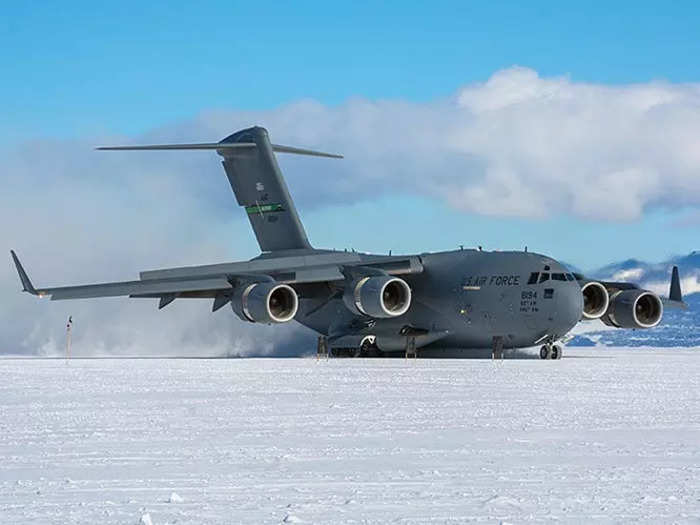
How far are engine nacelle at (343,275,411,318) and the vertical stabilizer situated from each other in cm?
562

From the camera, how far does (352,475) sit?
22.1ft

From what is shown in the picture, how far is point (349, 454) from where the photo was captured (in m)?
7.72

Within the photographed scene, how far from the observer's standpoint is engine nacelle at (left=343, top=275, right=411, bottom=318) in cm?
2664

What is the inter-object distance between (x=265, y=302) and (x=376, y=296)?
8.47ft

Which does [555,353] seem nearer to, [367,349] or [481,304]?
[481,304]

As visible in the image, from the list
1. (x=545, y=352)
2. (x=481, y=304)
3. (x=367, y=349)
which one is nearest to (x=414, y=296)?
Result: (x=367, y=349)

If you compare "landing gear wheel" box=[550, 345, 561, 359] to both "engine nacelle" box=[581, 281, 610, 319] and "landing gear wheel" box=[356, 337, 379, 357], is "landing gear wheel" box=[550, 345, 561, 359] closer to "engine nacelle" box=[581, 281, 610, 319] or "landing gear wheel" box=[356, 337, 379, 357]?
"engine nacelle" box=[581, 281, 610, 319]

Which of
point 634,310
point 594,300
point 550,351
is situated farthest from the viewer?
point 594,300

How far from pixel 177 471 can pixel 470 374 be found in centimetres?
1197

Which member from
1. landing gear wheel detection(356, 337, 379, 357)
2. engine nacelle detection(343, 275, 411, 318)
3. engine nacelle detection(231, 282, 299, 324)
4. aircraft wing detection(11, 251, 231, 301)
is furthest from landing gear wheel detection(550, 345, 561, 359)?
aircraft wing detection(11, 251, 231, 301)

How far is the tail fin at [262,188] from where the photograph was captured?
3319 cm

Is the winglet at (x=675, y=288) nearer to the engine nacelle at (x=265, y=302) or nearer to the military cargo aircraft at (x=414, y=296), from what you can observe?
the military cargo aircraft at (x=414, y=296)

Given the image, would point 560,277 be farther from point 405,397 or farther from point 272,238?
point 405,397

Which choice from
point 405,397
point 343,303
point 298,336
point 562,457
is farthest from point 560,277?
point 562,457
